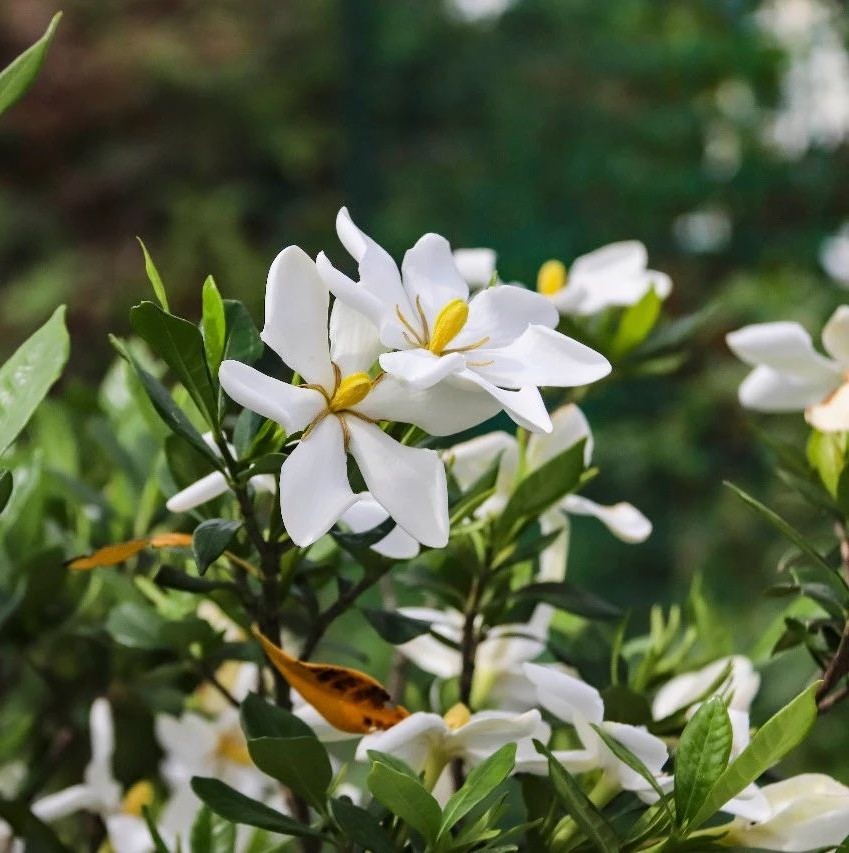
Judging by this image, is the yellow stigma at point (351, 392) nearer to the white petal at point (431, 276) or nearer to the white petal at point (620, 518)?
the white petal at point (431, 276)

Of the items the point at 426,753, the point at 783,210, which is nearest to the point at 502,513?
the point at 426,753

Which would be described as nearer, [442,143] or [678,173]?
[678,173]

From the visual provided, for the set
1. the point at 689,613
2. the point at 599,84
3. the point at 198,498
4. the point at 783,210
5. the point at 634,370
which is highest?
the point at 198,498

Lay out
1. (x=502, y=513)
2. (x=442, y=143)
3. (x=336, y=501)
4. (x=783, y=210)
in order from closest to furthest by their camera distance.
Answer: (x=336, y=501) < (x=502, y=513) < (x=783, y=210) < (x=442, y=143)

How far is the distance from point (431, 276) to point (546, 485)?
0.38ft

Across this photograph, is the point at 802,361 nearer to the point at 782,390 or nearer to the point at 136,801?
the point at 782,390

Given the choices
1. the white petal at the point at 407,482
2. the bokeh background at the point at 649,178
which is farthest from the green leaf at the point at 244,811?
the bokeh background at the point at 649,178

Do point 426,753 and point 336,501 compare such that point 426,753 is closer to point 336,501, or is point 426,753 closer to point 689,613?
point 336,501

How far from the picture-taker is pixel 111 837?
57 centimetres

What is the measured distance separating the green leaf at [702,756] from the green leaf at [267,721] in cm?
12

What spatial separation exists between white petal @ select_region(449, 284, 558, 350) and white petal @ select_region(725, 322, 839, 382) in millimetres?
137

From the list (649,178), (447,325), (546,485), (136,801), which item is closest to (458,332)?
(447,325)

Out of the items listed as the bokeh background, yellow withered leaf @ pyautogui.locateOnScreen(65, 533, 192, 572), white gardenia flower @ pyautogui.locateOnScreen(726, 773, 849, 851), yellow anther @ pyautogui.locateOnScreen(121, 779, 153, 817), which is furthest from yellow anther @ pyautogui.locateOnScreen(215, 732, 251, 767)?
the bokeh background

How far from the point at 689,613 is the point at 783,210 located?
8.89ft
